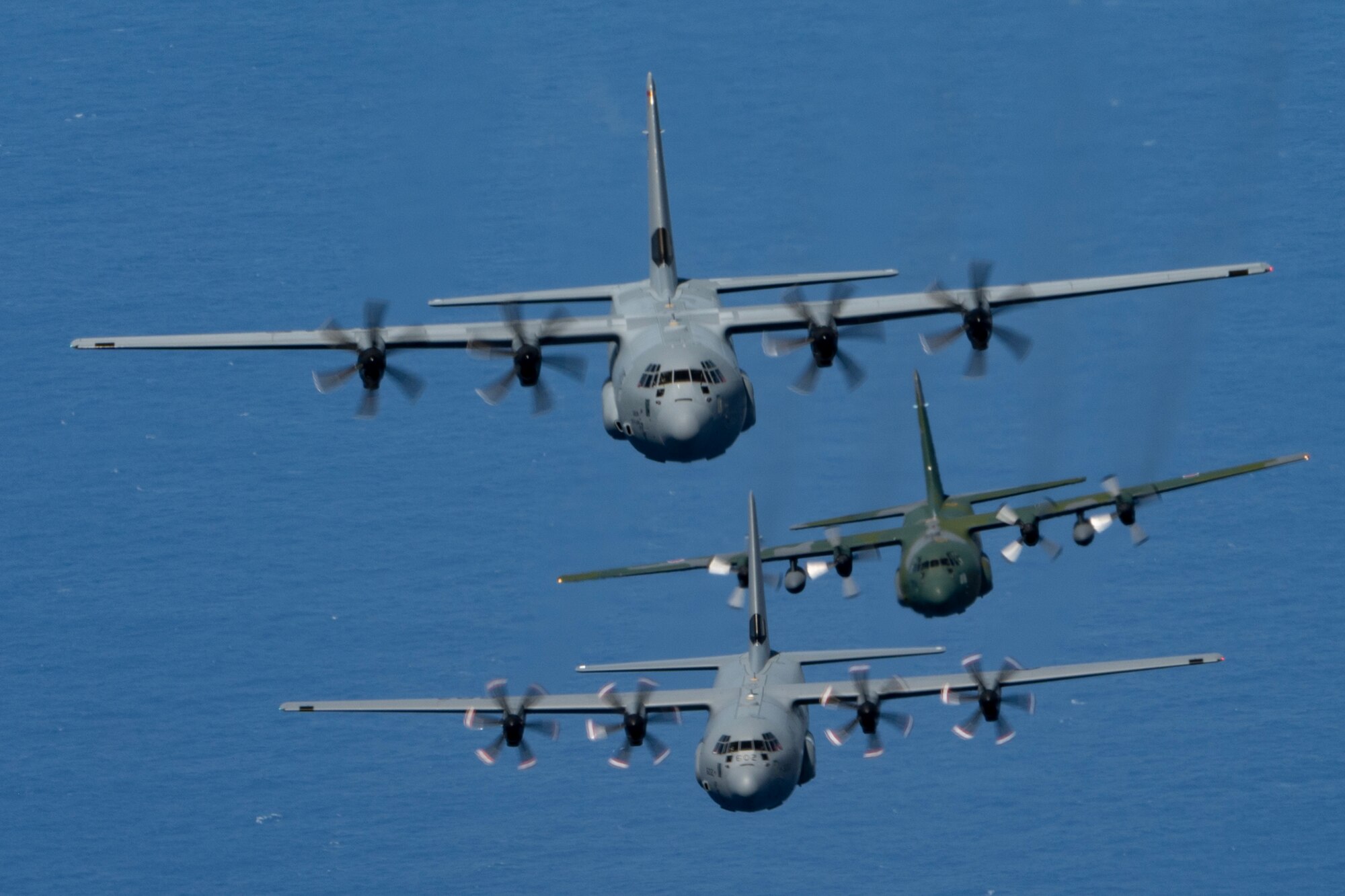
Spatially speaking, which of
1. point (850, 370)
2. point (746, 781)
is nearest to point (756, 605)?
point (746, 781)

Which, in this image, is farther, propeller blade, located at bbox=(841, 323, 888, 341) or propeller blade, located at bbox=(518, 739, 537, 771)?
propeller blade, located at bbox=(518, 739, 537, 771)

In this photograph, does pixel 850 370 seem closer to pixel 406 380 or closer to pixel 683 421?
pixel 683 421

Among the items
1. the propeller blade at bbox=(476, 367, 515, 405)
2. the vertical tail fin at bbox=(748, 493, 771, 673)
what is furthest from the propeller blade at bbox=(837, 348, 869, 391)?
the vertical tail fin at bbox=(748, 493, 771, 673)

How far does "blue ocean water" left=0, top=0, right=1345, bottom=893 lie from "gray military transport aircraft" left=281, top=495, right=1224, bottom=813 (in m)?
13.6

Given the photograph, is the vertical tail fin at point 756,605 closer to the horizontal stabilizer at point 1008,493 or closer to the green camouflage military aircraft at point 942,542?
the green camouflage military aircraft at point 942,542

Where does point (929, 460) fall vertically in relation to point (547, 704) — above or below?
above

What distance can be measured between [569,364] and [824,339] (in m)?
8.57

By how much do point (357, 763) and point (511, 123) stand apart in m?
35.5

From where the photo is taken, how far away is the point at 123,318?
537 ft

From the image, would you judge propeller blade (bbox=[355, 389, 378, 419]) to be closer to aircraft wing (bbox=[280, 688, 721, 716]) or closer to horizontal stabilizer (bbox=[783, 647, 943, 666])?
aircraft wing (bbox=[280, 688, 721, 716])

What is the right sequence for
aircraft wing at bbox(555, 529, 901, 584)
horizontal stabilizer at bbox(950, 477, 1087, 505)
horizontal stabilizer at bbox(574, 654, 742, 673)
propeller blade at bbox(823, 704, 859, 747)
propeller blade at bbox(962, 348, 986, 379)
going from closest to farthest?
propeller blade at bbox(962, 348, 986, 379) < horizontal stabilizer at bbox(574, 654, 742, 673) < propeller blade at bbox(823, 704, 859, 747) < horizontal stabilizer at bbox(950, 477, 1087, 505) < aircraft wing at bbox(555, 529, 901, 584)

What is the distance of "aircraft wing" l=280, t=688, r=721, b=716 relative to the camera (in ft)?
397

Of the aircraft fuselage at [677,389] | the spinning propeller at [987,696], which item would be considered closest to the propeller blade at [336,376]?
the aircraft fuselage at [677,389]

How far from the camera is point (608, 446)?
5999 inches
